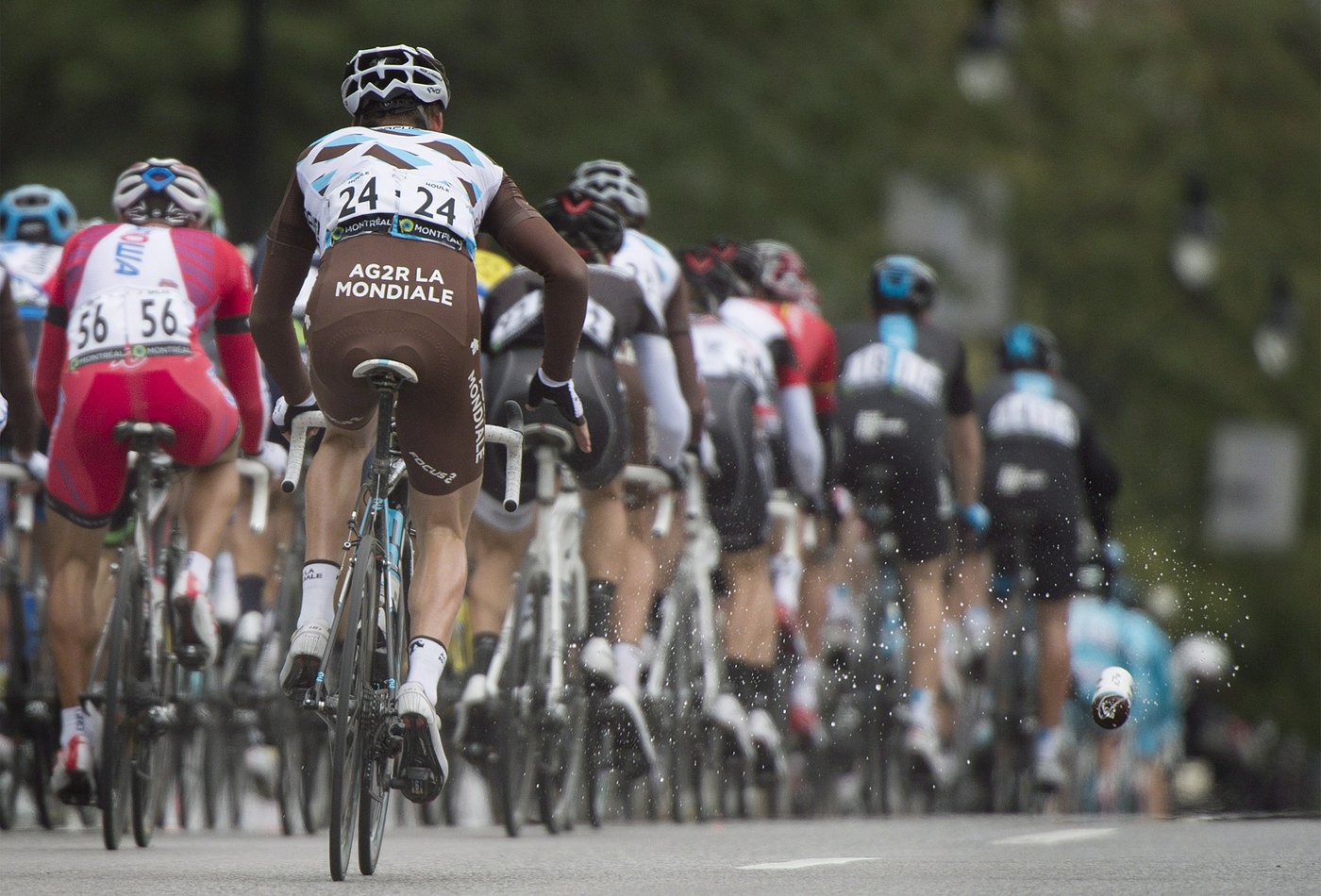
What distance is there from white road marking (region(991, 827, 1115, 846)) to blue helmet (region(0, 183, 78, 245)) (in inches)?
179

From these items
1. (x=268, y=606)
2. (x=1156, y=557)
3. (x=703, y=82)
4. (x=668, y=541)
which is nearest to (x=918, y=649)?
(x=668, y=541)

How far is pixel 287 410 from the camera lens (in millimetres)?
9164

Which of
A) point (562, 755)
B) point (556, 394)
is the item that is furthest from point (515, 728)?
point (556, 394)

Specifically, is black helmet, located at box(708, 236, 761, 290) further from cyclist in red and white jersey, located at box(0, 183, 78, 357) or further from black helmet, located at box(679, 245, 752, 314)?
cyclist in red and white jersey, located at box(0, 183, 78, 357)

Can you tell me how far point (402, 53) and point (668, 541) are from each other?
186 inches

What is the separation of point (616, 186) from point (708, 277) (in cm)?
143

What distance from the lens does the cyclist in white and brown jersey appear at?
841cm

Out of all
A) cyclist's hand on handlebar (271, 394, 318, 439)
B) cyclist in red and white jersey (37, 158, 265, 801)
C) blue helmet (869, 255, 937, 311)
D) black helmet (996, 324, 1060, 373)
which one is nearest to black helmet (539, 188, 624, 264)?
cyclist in red and white jersey (37, 158, 265, 801)

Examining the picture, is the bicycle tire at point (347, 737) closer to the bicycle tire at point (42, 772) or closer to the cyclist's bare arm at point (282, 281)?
the cyclist's bare arm at point (282, 281)

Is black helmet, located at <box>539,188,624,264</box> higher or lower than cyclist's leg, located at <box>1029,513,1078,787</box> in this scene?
higher

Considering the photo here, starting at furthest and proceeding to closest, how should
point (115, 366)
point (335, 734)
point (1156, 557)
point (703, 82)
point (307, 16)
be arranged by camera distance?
1. point (1156, 557)
2. point (703, 82)
3. point (307, 16)
4. point (115, 366)
5. point (335, 734)

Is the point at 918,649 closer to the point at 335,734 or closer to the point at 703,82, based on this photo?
the point at 335,734

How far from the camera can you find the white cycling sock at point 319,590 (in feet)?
27.9

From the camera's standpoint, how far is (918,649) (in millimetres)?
15141
